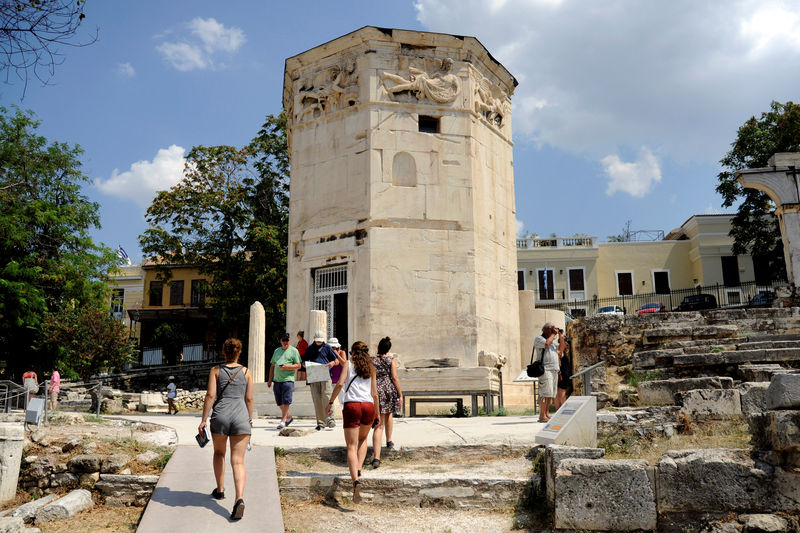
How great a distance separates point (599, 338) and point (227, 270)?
21784mm

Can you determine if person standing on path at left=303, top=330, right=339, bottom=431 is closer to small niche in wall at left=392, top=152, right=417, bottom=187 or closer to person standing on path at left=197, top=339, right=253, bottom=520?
person standing on path at left=197, top=339, right=253, bottom=520

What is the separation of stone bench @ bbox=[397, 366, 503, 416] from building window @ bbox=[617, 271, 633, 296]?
1185 inches

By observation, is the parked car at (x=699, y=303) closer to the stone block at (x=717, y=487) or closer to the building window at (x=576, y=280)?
the building window at (x=576, y=280)

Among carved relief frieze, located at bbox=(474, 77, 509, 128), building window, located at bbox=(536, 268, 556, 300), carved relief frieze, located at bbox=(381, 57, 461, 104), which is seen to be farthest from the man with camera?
building window, located at bbox=(536, 268, 556, 300)

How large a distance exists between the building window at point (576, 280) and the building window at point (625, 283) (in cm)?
234

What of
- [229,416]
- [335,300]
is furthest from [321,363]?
[335,300]

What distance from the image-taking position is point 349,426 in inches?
300

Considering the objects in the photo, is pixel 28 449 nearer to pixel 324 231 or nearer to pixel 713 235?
pixel 324 231

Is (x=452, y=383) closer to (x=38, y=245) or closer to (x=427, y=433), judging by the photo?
(x=427, y=433)

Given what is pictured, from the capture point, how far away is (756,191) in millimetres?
35094

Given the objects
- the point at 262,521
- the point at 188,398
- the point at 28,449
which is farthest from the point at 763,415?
the point at 188,398

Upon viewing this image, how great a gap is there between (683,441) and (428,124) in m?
13.0

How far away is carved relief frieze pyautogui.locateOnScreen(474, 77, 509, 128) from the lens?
64.6 ft

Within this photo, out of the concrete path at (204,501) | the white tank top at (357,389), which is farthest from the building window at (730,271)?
the concrete path at (204,501)
